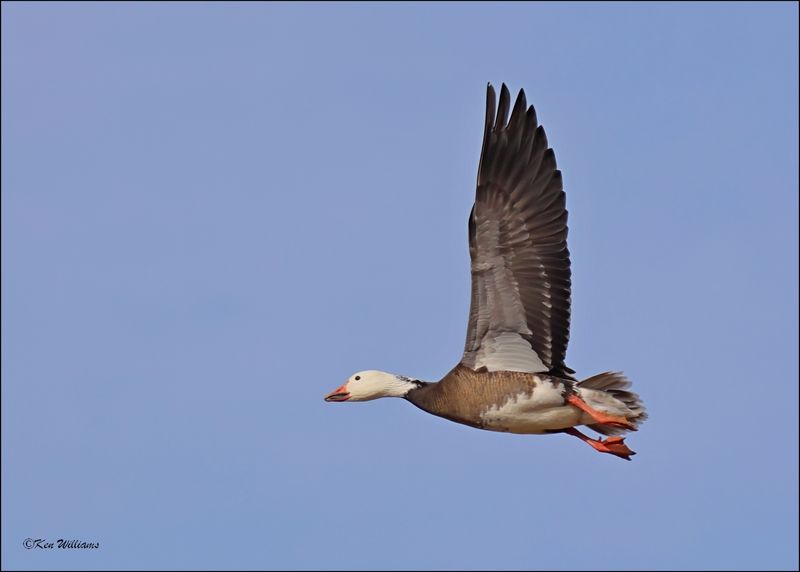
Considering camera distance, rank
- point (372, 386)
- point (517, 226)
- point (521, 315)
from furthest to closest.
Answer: point (372, 386), point (521, 315), point (517, 226)

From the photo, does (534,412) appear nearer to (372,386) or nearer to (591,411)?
(591,411)

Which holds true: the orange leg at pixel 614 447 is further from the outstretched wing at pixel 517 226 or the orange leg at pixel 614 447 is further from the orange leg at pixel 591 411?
the outstretched wing at pixel 517 226

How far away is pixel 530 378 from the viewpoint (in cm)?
1789

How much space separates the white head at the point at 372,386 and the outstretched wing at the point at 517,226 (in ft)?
5.11

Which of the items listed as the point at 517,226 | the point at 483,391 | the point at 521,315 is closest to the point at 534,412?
the point at 483,391

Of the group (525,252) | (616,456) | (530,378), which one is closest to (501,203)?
(525,252)

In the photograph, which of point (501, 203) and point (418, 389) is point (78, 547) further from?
point (501, 203)

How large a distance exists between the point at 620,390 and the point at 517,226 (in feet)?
7.44

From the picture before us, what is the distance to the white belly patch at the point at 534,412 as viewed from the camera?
17.8 meters

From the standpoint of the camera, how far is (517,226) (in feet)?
57.5

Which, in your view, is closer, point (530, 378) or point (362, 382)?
point (530, 378)

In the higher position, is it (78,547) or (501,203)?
(501,203)

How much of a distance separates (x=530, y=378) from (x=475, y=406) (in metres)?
0.68

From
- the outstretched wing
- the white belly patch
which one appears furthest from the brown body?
the outstretched wing
